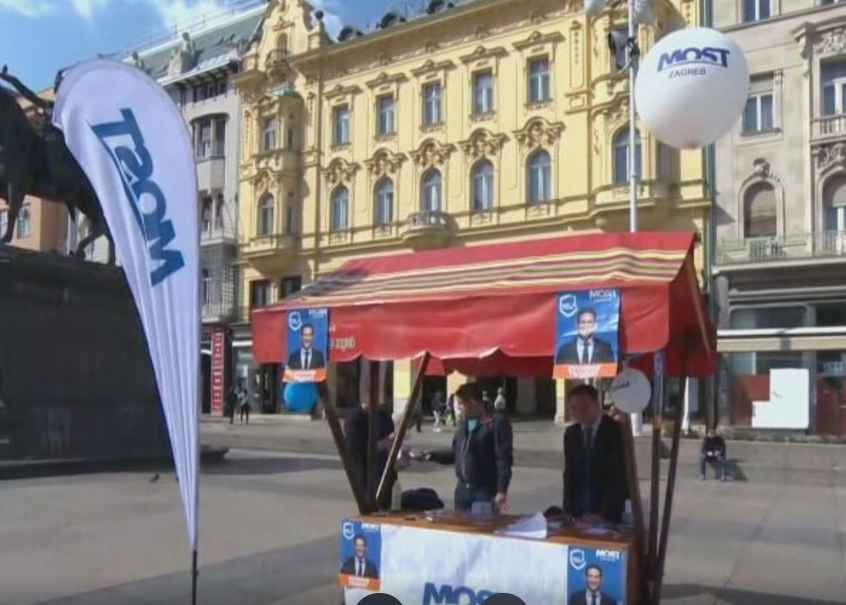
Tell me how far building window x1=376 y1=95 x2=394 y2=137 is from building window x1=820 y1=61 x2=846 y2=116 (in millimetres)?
18812

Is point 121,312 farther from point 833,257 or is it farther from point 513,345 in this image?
point 833,257

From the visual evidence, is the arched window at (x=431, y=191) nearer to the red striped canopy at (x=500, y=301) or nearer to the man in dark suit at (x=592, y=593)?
the red striped canopy at (x=500, y=301)

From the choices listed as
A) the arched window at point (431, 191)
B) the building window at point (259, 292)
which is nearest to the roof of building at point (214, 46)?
the building window at point (259, 292)

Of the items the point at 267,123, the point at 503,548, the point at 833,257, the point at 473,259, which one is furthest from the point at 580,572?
the point at 267,123

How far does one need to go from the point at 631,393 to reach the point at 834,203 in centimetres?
2921

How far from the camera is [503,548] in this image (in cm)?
547

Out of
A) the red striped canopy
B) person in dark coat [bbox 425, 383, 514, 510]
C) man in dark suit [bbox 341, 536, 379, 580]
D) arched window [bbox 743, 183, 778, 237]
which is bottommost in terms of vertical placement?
man in dark suit [bbox 341, 536, 379, 580]

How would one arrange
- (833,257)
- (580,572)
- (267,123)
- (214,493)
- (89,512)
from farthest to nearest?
(267,123), (833,257), (214,493), (89,512), (580,572)

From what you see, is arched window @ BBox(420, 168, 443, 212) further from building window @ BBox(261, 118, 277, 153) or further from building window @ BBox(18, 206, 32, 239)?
building window @ BBox(18, 206, 32, 239)

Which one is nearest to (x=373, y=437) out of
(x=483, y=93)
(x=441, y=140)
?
(x=483, y=93)

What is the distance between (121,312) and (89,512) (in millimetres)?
6892

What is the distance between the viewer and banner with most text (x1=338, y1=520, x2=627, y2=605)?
205 inches

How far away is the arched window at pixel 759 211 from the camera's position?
32.7 metres

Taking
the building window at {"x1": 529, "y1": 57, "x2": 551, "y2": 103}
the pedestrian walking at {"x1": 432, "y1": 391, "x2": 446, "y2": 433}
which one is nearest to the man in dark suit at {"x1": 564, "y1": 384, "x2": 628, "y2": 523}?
the pedestrian walking at {"x1": 432, "y1": 391, "x2": 446, "y2": 433}
